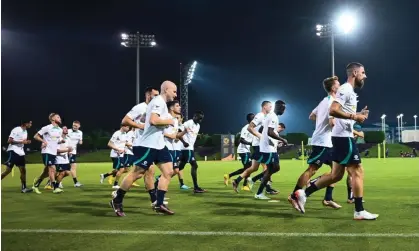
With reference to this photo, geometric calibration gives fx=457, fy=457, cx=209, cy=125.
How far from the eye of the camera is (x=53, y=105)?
7119 cm

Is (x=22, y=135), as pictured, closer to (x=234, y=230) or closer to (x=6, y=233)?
(x=6, y=233)

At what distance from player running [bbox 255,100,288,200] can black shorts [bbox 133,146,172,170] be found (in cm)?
290

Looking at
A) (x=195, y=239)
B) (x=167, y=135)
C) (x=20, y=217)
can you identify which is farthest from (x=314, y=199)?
(x=20, y=217)

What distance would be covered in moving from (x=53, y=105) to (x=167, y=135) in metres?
65.4

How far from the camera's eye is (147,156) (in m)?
7.72

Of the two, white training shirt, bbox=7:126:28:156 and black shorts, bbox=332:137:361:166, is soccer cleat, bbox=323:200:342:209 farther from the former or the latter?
white training shirt, bbox=7:126:28:156

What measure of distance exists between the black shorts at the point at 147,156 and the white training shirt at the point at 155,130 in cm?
7

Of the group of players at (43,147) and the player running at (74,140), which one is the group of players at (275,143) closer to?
the group of players at (43,147)

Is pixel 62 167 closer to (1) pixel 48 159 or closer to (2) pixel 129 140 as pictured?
(1) pixel 48 159

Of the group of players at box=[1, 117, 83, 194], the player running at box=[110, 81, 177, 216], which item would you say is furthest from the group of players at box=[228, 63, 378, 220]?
the group of players at box=[1, 117, 83, 194]

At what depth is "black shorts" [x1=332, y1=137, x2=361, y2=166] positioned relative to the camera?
272 inches

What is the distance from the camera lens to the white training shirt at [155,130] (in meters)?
7.72

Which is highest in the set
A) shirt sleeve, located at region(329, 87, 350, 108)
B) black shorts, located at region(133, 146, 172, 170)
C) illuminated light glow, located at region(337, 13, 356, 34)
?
illuminated light glow, located at region(337, 13, 356, 34)

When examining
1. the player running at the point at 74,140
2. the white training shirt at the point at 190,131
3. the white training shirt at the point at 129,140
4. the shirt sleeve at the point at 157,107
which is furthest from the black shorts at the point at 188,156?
the player running at the point at 74,140
